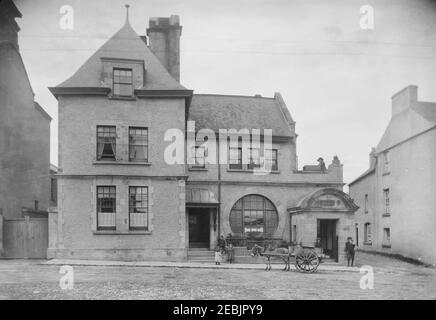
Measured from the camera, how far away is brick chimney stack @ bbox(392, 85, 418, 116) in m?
28.3

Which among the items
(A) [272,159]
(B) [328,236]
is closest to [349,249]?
(B) [328,236]

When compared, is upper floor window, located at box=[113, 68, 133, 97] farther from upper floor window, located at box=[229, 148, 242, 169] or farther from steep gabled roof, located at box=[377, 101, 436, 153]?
steep gabled roof, located at box=[377, 101, 436, 153]

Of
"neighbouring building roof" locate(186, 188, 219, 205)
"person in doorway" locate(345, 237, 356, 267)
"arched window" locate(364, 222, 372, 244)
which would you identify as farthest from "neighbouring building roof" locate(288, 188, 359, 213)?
"arched window" locate(364, 222, 372, 244)

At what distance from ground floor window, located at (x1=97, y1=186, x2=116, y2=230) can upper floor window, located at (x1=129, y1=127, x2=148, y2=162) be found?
2.10 meters

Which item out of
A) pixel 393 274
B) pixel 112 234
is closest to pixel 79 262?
pixel 112 234

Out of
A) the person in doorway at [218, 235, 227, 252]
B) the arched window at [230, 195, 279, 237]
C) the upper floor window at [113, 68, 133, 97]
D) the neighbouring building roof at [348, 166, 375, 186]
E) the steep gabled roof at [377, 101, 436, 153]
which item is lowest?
the person in doorway at [218, 235, 227, 252]

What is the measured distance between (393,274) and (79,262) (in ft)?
50.6

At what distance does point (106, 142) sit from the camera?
23.0 m

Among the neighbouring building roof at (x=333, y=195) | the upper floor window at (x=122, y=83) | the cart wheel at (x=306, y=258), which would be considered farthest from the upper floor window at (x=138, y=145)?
the neighbouring building roof at (x=333, y=195)

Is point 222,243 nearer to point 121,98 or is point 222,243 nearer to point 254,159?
point 254,159

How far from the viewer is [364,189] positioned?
119ft

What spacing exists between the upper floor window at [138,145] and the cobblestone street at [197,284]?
6511 mm
